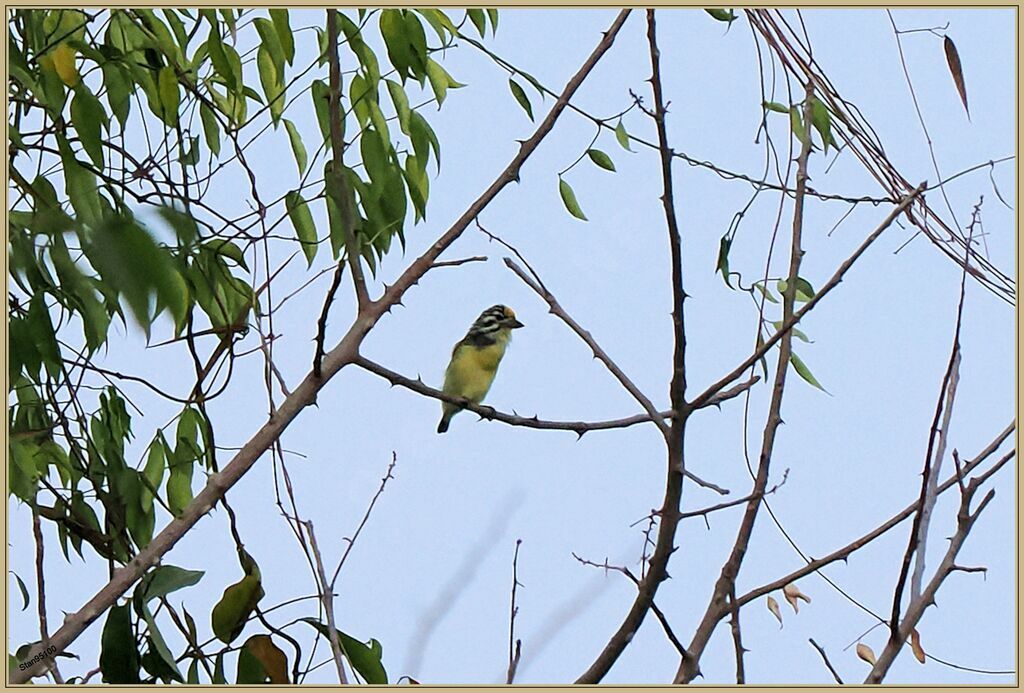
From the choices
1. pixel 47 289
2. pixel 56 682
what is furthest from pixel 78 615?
pixel 47 289

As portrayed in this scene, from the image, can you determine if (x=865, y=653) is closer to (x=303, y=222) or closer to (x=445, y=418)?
(x=303, y=222)

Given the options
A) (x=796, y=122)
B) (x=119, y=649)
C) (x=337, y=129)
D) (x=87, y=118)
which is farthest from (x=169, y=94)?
(x=796, y=122)

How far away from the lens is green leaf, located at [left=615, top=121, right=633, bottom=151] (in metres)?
2.41

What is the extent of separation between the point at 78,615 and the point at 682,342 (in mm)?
1094

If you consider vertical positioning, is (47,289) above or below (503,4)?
below

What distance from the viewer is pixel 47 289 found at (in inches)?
91.2

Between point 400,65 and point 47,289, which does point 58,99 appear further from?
point 400,65

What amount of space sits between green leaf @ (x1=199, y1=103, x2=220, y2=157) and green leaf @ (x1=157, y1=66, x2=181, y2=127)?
281mm

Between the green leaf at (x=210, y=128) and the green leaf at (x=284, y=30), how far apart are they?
9.0 inches

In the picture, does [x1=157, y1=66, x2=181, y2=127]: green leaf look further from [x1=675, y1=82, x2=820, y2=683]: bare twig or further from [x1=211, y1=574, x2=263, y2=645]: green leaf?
[x1=675, y1=82, x2=820, y2=683]: bare twig

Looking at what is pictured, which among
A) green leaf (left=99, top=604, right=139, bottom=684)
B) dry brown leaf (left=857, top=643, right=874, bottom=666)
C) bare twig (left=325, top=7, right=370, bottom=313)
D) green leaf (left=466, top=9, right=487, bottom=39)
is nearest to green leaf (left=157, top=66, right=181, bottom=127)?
bare twig (left=325, top=7, right=370, bottom=313)

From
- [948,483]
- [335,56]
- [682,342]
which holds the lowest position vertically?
[948,483]

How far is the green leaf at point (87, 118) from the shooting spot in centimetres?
213

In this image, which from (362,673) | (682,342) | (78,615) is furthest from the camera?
(362,673)
